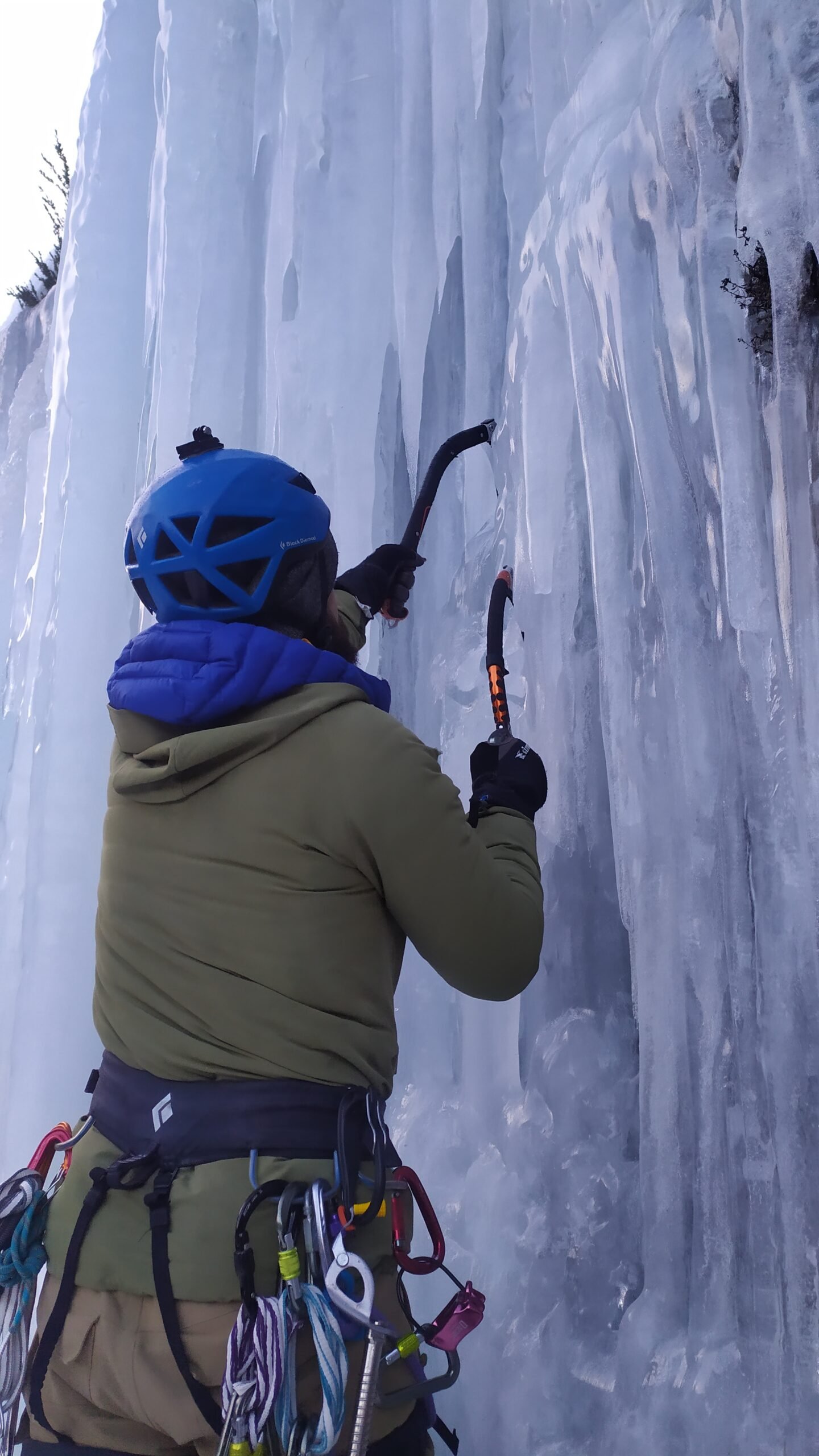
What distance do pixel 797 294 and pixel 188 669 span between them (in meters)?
0.88

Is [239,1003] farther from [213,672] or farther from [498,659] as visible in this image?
[498,659]

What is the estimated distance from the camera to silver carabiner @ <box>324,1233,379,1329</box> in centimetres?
82

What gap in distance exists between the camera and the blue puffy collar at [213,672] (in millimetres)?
883

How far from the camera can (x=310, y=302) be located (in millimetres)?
2510

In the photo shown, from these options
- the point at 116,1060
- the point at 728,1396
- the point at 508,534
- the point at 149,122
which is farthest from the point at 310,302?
the point at 728,1396

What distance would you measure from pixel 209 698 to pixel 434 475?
954 mm

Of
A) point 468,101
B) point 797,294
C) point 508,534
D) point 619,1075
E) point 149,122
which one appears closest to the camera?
point 797,294

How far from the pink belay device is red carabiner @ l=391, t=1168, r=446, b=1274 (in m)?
0.03

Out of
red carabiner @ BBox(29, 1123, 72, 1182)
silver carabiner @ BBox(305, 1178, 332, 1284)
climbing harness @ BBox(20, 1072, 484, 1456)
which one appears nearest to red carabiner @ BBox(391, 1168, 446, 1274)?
climbing harness @ BBox(20, 1072, 484, 1456)

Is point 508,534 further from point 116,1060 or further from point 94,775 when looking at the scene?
point 116,1060

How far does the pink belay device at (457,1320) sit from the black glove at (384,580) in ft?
2.77

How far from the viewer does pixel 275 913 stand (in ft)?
2.87

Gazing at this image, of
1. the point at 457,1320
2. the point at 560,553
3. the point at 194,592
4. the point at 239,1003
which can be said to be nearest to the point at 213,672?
the point at 194,592

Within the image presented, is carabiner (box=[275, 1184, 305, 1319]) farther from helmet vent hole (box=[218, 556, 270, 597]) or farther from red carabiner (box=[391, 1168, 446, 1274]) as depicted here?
helmet vent hole (box=[218, 556, 270, 597])
